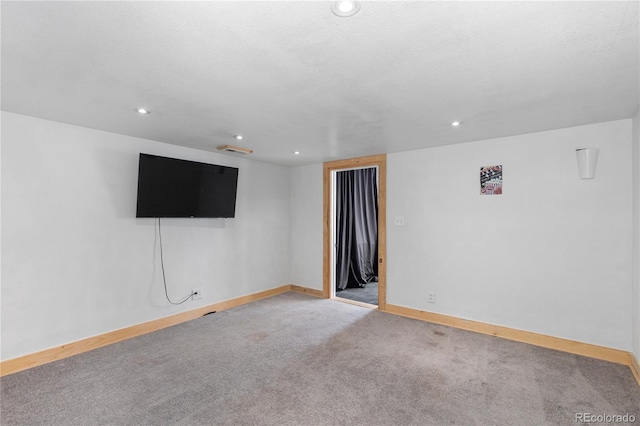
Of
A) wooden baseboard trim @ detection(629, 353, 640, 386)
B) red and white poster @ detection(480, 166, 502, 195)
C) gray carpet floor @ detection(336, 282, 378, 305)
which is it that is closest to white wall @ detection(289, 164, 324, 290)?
gray carpet floor @ detection(336, 282, 378, 305)

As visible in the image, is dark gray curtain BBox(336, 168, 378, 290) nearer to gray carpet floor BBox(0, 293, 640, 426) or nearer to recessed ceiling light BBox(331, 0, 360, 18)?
gray carpet floor BBox(0, 293, 640, 426)

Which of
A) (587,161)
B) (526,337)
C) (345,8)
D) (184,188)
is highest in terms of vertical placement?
(345,8)

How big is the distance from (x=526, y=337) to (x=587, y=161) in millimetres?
1893

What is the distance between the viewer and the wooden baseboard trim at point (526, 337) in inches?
112

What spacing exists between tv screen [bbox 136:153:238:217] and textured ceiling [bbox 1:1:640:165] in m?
0.57

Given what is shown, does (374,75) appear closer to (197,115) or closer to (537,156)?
(197,115)

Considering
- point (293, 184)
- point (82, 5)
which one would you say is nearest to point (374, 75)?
point (82, 5)

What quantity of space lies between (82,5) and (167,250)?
2.99 m

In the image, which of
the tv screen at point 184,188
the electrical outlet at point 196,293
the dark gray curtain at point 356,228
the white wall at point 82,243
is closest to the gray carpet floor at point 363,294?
the dark gray curtain at point 356,228

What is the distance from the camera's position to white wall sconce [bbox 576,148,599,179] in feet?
9.43

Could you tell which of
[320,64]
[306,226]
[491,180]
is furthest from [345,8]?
[306,226]

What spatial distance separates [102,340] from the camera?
3.19 metres

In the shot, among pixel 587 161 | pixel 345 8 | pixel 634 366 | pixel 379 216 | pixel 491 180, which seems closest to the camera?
pixel 345 8

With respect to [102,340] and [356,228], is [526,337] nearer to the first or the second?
[356,228]
